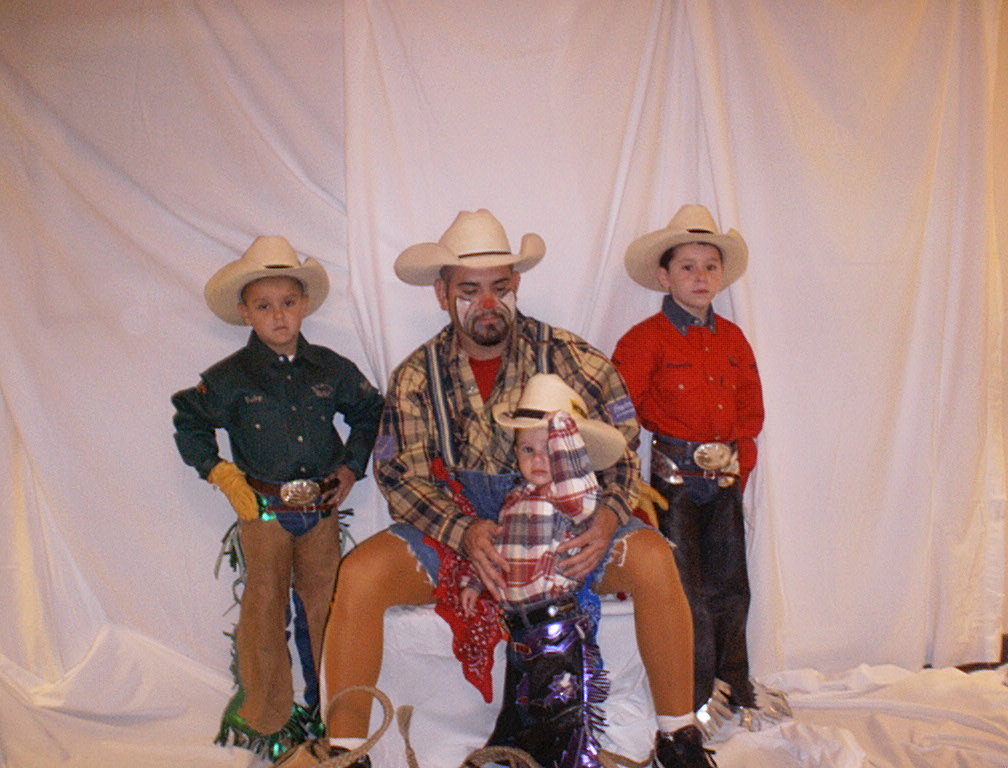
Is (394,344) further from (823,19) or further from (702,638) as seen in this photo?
(823,19)

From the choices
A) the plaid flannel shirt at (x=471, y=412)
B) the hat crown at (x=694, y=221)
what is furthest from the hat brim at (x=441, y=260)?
the hat crown at (x=694, y=221)

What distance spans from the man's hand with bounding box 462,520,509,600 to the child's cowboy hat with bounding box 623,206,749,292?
3.89 feet

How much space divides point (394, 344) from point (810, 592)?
6.55 ft

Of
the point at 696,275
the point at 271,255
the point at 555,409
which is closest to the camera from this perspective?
the point at 555,409

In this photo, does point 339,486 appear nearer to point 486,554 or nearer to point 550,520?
point 486,554

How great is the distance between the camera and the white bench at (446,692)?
2430mm

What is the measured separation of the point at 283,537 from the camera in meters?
2.55

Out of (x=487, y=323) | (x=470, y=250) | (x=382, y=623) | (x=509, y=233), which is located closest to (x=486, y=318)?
(x=487, y=323)

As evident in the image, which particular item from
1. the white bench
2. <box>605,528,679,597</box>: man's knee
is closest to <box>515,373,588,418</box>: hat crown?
<box>605,528,679,597</box>: man's knee

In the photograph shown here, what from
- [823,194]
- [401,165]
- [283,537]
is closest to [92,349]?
→ [283,537]

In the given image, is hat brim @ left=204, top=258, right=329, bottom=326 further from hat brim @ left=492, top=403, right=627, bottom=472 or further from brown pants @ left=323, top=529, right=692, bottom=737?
brown pants @ left=323, top=529, right=692, bottom=737

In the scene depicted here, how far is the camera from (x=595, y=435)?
7.15 feet

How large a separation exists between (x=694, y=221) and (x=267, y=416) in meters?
1.66

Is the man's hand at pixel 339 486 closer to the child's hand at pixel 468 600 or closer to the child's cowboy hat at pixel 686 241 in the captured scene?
the child's hand at pixel 468 600
